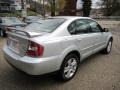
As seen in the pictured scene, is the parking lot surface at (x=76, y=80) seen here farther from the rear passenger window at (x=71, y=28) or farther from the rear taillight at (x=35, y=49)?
the rear passenger window at (x=71, y=28)

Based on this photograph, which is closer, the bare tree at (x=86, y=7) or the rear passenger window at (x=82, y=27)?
the rear passenger window at (x=82, y=27)

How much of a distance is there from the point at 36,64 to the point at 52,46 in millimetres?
530

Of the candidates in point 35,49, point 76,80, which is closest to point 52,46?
point 35,49

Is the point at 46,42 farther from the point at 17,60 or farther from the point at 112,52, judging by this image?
the point at 112,52

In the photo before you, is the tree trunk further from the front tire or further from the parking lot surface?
the front tire

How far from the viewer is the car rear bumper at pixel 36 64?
3543mm

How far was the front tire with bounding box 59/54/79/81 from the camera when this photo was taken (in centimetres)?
414

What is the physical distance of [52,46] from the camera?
3.76 metres

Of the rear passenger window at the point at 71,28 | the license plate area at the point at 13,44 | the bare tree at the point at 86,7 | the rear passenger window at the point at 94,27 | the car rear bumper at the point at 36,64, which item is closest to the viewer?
the car rear bumper at the point at 36,64

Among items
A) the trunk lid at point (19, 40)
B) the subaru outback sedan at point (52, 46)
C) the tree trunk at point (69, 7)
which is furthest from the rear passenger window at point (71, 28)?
the tree trunk at point (69, 7)

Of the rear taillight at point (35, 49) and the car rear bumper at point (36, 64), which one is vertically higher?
the rear taillight at point (35, 49)

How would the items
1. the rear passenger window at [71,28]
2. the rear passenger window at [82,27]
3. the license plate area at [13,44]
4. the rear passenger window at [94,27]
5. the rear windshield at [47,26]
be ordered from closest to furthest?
1. the license plate area at [13,44]
2. the rear windshield at [47,26]
3. the rear passenger window at [71,28]
4. the rear passenger window at [82,27]
5. the rear passenger window at [94,27]

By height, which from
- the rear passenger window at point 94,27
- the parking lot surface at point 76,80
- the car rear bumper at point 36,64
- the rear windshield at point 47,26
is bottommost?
the parking lot surface at point 76,80

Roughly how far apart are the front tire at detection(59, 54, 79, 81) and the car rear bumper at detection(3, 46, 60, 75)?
0.28 meters
